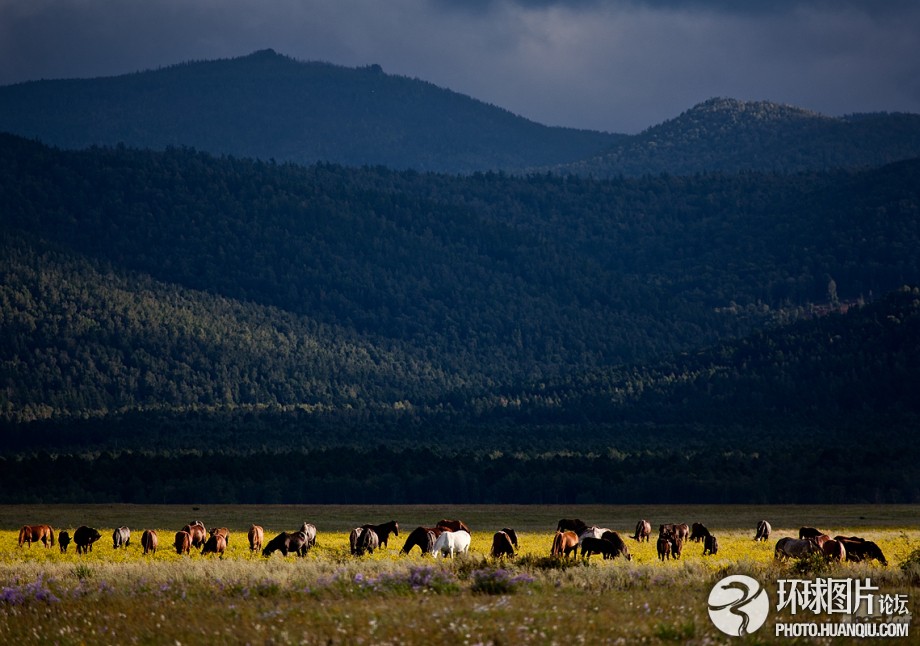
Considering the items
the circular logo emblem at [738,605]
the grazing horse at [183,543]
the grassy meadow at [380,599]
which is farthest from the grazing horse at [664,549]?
the grazing horse at [183,543]

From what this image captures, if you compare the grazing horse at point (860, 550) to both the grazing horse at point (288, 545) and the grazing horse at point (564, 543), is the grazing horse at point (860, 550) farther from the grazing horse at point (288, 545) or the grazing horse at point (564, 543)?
the grazing horse at point (288, 545)

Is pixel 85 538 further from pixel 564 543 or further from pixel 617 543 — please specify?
pixel 617 543

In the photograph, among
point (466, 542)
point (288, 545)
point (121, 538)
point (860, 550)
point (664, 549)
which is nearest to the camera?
point (860, 550)

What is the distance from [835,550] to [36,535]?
1325 inches

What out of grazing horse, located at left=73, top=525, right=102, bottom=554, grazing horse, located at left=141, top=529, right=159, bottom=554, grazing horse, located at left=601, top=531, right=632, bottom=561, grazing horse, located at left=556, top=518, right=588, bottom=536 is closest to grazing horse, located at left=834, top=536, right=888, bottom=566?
grazing horse, located at left=601, top=531, right=632, bottom=561

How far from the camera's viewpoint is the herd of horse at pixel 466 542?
153 ft

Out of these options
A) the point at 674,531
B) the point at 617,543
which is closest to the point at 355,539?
the point at 617,543

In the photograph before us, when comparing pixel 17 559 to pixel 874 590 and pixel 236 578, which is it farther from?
pixel 874 590

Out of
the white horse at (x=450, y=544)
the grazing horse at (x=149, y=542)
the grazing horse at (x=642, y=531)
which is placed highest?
the grazing horse at (x=642, y=531)

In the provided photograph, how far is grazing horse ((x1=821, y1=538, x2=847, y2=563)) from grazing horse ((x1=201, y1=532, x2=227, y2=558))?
72.7ft

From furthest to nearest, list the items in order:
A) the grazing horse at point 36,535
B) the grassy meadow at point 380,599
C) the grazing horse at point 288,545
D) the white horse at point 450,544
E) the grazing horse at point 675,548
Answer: the grazing horse at point 36,535 < the grazing horse at point 675,548 < the grazing horse at point 288,545 < the white horse at point 450,544 < the grassy meadow at point 380,599

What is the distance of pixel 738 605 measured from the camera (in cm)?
3228

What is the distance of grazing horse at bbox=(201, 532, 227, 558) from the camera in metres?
52.3

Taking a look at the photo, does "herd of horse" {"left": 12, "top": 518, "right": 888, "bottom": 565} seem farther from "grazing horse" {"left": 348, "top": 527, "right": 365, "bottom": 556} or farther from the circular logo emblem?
the circular logo emblem
